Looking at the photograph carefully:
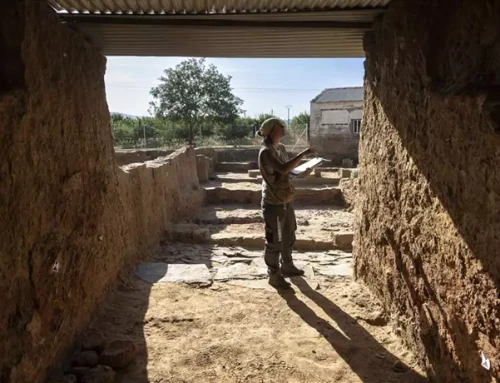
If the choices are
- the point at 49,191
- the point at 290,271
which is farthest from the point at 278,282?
the point at 49,191

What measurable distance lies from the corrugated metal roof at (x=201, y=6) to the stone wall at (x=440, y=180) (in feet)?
1.34

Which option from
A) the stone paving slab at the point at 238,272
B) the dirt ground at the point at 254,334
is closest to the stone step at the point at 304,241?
the stone paving slab at the point at 238,272

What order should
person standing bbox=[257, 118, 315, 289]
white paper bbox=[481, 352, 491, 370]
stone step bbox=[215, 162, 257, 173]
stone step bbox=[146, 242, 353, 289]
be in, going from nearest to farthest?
white paper bbox=[481, 352, 491, 370] → person standing bbox=[257, 118, 315, 289] → stone step bbox=[146, 242, 353, 289] → stone step bbox=[215, 162, 257, 173]

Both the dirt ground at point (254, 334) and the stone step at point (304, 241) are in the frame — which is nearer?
the dirt ground at point (254, 334)

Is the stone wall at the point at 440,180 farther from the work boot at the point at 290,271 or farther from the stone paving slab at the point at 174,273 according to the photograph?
the stone paving slab at the point at 174,273

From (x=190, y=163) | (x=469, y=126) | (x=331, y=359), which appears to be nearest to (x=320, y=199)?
(x=190, y=163)

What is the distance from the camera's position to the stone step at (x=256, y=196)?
9922 millimetres

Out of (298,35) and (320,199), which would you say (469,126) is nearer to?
(298,35)

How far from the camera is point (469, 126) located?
1940mm

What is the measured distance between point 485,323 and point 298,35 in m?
2.79

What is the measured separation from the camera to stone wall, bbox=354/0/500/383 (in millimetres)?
1854

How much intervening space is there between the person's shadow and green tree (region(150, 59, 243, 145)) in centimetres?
2179

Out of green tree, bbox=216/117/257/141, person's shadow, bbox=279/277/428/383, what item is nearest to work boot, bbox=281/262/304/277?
person's shadow, bbox=279/277/428/383

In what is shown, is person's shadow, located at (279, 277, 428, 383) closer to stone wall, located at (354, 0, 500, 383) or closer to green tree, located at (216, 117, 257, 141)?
stone wall, located at (354, 0, 500, 383)
